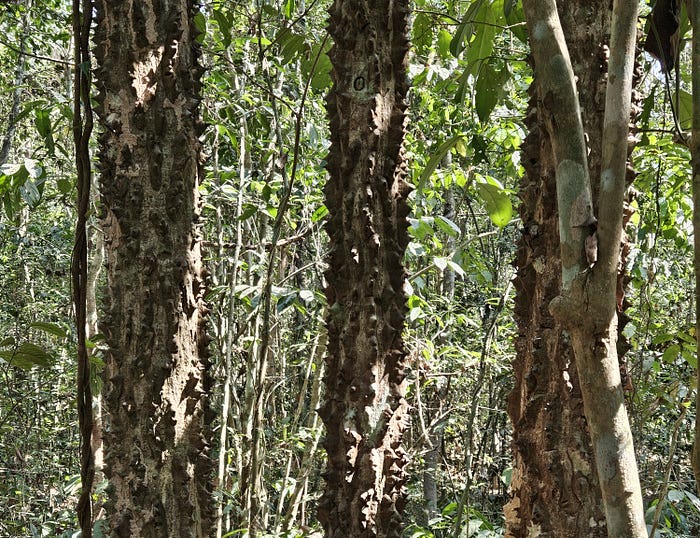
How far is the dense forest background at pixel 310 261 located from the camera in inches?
68.7

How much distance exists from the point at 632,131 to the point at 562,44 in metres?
0.97

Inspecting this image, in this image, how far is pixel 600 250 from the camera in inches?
21.3

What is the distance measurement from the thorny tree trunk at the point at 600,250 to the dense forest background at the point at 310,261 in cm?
15

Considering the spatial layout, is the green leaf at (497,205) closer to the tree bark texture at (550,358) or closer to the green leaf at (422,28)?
the tree bark texture at (550,358)

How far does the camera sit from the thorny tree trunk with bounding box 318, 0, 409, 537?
133 centimetres

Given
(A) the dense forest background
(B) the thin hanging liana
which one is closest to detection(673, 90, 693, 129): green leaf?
(A) the dense forest background

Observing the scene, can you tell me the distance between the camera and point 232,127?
314 centimetres

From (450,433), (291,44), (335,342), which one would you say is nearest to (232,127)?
(291,44)

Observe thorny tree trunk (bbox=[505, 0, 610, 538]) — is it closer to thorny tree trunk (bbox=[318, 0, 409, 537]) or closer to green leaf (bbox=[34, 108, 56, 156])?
thorny tree trunk (bbox=[318, 0, 409, 537])

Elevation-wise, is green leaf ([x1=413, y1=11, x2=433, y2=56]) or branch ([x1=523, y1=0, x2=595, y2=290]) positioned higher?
green leaf ([x1=413, y1=11, x2=433, y2=56])

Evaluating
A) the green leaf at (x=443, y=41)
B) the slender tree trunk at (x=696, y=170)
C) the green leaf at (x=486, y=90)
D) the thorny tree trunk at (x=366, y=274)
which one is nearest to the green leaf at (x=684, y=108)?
the green leaf at (x=486, y=90)

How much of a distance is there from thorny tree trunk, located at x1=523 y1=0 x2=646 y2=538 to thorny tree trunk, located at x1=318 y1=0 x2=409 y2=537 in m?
0.79

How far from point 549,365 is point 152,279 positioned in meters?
0.85

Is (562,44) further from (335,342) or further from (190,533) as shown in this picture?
(190,533)
